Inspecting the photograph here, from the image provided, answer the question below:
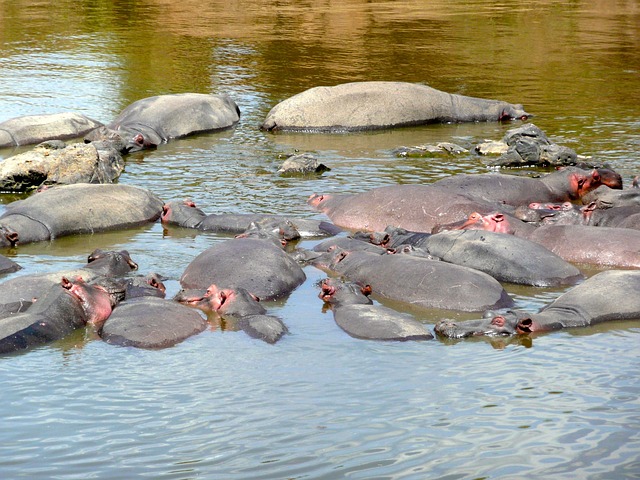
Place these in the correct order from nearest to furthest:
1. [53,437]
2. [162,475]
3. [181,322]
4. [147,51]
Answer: [162,475] → [53,437] → [181,322] → [147,51]

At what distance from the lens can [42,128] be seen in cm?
1559

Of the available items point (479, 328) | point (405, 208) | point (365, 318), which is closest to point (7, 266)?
point (365, 318)

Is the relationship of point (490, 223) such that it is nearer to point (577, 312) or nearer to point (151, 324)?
point (577, 312)

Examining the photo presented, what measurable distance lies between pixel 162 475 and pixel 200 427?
62 centimetres

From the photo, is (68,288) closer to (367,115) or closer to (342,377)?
(342,377)

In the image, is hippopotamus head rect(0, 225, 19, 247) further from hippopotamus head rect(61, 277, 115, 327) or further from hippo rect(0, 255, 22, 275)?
hippopotamus head rect(61, 277, 115, 327)

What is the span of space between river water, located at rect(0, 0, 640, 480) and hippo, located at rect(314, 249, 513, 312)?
0.30 meters

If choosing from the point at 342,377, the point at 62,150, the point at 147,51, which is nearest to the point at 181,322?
the point at 342,377

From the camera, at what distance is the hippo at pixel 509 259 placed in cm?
935

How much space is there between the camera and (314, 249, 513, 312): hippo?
28.5 ft

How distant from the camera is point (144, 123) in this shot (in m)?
15.7

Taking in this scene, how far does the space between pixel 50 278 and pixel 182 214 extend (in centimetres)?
281

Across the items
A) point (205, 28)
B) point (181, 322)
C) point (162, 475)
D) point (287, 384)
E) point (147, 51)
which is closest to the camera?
point (162, 475)

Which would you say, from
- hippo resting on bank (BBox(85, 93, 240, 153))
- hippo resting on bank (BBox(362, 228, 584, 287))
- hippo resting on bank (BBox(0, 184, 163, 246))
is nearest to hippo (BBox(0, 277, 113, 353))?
hippo resting on bank (BBox(0, 184, 163, 246))
